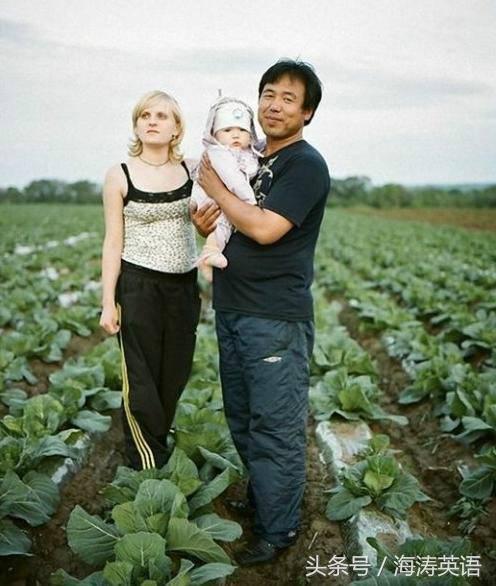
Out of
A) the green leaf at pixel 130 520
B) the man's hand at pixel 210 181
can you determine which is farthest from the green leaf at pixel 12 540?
the man's hand at pixel 210 181

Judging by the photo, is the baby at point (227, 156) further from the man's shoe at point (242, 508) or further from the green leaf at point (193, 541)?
the man's shoe at point (242, 508)

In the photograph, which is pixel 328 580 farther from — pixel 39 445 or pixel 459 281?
pixel 459 281

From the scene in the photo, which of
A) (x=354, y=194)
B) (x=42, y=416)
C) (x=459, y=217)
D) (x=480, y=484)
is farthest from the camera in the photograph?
(x=354, y=194)

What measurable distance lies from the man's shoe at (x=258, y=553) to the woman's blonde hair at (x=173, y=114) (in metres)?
1.79

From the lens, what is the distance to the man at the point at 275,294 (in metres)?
2.26

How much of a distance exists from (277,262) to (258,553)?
1.31 m

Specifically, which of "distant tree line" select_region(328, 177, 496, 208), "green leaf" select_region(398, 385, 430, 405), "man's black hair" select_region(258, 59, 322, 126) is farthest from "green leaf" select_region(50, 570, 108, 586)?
"distant tree line" select_region(328, 177, 496, 208)

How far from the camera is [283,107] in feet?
7.67

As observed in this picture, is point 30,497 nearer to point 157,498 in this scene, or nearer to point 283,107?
point 157,498

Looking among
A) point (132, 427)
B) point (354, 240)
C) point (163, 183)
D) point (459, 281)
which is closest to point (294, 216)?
point (163, 183)

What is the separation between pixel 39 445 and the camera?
317cm

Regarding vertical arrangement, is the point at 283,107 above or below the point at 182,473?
above

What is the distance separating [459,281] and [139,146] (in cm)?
697

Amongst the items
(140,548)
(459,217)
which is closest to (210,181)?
(140,548)
